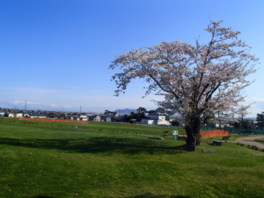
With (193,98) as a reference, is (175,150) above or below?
below

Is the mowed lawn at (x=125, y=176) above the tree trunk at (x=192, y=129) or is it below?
below

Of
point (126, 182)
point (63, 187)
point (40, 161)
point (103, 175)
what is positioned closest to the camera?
point (63, 187)

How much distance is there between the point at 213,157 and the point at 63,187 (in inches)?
456

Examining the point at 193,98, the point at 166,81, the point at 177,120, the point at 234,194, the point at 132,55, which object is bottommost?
the point at 234,194

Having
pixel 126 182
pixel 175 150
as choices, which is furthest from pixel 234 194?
pixel 175 150

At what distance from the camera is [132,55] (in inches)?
926

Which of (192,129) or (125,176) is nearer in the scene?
(125,176)

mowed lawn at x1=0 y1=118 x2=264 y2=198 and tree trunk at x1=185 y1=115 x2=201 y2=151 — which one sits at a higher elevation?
tree trunk at x1=185 y1=115 x2=201 y2=151

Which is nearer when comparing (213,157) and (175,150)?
(213,157)

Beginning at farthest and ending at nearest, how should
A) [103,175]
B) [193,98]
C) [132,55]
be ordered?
[132,55]
[193,98]
[103,175]

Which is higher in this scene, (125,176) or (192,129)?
(192,129)

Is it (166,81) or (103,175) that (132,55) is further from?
(103,175)

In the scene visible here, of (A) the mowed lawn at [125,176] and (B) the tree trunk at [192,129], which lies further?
(B) the tree trunk at [192,129]

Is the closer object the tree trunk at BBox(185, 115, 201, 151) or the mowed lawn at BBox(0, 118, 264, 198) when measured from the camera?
the mowed lawn at BBox(0, 118, 264, 198)
